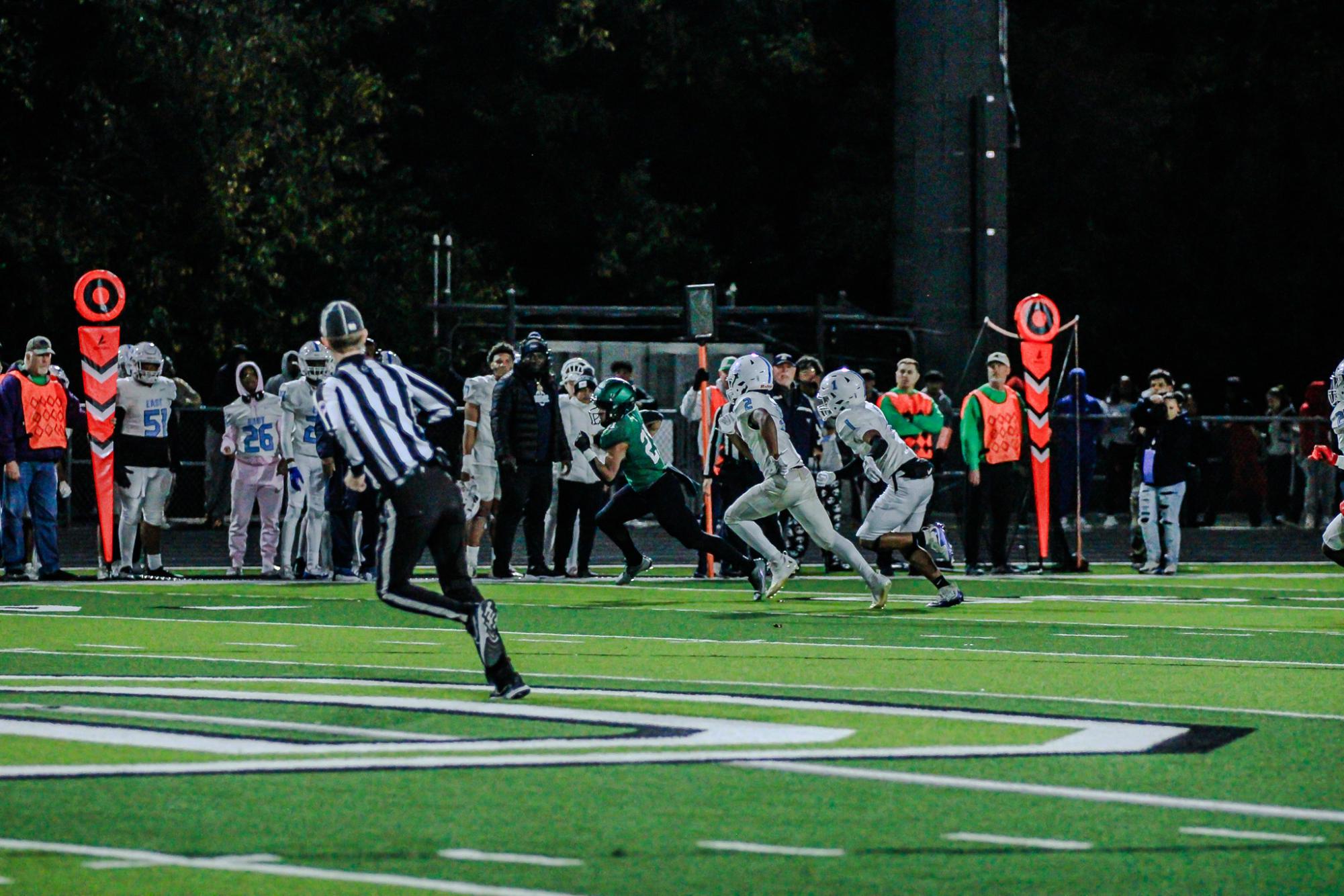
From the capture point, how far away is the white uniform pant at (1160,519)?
893 inches

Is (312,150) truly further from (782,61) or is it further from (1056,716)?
(1056,716)

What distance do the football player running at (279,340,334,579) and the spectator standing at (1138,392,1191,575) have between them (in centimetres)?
748

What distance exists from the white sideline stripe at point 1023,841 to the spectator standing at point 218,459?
21.7 metres

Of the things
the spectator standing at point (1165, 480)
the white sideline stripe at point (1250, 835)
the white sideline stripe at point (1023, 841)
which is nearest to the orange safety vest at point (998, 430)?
the spectator standing at point (1165, 480)

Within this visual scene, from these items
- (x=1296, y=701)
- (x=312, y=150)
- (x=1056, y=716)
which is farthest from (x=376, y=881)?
(x=312, y=150)

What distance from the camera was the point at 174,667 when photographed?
44.4 feet

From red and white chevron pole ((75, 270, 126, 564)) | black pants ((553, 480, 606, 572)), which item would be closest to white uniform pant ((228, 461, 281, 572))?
red and white chevron pole ((75, 270, 126, 564))

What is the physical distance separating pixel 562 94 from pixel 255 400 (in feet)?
67.3

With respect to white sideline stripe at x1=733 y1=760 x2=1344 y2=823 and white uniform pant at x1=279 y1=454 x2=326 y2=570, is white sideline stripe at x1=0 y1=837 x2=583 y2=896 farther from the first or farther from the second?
white uniform pant at x1=279 y1=454 x2=326 y2=570

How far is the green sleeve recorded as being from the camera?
22500 mm

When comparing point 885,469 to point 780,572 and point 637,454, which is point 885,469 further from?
point 637,454

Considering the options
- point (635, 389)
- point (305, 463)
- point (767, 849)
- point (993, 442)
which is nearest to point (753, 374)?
point (635, 389)

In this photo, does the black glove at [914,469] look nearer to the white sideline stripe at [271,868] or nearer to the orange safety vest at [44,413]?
the orange safety vest at [44,413]

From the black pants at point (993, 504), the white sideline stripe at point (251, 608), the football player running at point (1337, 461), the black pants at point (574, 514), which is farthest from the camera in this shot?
the black pants at point (993, 504)
